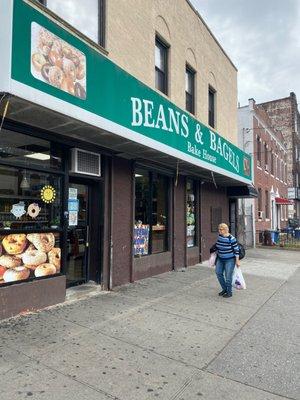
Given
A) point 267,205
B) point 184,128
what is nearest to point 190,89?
point 184,128

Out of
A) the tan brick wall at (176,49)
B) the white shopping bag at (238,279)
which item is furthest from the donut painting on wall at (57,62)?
the white shopping bag at (238,279)

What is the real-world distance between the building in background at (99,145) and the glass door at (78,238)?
0.08 feet

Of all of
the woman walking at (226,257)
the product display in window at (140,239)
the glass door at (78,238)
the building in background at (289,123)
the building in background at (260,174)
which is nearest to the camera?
the glass door at (78,238)

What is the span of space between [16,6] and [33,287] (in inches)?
159

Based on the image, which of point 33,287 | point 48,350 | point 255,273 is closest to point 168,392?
→ point 48,350

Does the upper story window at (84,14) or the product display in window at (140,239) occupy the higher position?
the upper story window at (84,14)

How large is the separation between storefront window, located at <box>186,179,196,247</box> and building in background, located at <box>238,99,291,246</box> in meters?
6.46

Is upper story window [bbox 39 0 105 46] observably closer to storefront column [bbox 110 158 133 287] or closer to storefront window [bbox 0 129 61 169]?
storefront window [bbox 0 129 61 169]

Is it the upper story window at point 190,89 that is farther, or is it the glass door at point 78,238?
the upper story window at point 190,89

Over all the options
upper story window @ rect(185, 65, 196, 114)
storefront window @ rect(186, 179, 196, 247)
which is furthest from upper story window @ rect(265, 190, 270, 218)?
upper story window @ rect(185, 65, 196, 114)

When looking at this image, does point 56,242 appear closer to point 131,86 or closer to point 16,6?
point 131,86

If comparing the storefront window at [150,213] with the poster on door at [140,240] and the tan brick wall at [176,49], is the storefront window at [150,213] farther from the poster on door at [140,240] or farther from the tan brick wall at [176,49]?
the tan brick wall at [176,49]

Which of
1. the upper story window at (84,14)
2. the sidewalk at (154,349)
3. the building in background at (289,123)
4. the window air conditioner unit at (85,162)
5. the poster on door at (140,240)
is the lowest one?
the sidewalk at (154,349)

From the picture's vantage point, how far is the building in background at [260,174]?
19.9m
